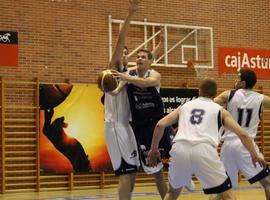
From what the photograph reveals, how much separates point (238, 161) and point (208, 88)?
5.55 ft

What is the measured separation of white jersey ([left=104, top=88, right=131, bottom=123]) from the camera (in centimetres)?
712

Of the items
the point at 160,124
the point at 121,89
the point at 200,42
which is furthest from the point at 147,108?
the point at 200,42

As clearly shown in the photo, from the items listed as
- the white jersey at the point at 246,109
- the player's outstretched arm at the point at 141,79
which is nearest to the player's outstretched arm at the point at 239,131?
the player's outstretched arm at the point at 141,79

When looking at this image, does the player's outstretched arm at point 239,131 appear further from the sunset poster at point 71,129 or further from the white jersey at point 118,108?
the sunset poster at point 71,129

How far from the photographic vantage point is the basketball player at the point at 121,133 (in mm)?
6859

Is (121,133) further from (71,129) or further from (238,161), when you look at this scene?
(71,129)

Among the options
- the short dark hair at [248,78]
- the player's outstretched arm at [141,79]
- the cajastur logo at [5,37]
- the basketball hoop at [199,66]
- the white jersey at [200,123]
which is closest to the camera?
the white jersey at [200,123]

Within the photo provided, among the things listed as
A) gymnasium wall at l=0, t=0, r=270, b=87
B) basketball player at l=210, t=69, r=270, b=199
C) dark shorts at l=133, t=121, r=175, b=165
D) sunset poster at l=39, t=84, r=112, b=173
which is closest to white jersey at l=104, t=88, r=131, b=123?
dark shorts at l=133, t=121, r=175, b=165

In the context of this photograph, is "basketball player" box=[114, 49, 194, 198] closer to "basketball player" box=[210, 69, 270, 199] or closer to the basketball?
the basketball

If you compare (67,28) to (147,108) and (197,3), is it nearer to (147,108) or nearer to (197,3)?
(197,3)

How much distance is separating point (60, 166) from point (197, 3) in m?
6.36

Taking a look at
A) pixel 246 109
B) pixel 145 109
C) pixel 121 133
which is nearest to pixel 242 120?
pixel 246 109

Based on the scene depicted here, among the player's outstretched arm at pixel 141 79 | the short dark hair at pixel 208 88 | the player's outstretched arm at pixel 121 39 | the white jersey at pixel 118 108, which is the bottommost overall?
the white jersey at pixel 118 108

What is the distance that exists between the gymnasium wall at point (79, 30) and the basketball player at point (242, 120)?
7.61 meters
